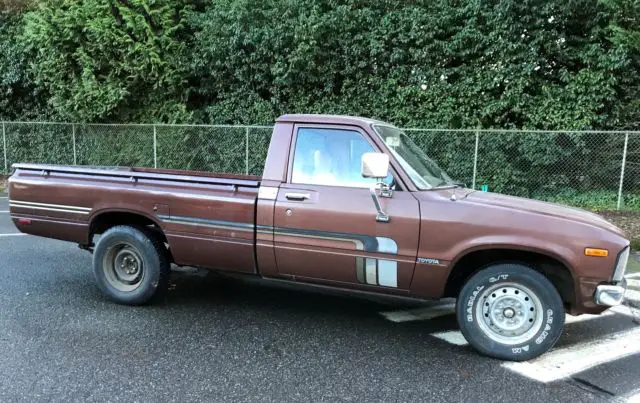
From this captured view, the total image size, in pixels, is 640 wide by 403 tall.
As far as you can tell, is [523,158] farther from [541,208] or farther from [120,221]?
[120,221]

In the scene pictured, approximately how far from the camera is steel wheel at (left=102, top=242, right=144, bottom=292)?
5.21 meters

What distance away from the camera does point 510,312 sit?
13.3ft

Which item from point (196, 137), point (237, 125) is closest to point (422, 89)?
point (237, 125)

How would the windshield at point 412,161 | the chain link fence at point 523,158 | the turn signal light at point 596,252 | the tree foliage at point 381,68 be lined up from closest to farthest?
the turn signal light at point 596,252
the windshield at point 412,161
the chain link fence at point 523,158
the tree foliage at point 381,68

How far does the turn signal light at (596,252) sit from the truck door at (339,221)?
50.0 inches

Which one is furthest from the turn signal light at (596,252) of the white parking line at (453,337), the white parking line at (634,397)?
the white parking line at (453,337)

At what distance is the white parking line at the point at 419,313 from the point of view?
5029 millimetres

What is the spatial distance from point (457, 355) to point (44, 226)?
4371 mm

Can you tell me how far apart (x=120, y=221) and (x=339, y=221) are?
2510 mm

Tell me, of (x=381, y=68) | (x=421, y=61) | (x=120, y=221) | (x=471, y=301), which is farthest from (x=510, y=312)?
(x=381, y=68)

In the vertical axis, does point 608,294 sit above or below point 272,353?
above

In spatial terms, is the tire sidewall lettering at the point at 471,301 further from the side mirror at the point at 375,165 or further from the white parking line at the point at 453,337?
the side mirror at the point at 375,165

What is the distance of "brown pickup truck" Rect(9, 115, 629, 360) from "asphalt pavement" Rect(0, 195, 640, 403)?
1.23 ft

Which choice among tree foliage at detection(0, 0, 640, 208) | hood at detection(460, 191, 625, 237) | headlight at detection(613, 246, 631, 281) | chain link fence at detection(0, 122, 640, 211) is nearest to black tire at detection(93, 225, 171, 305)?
hood at detection(460, 191, 625, 237)
